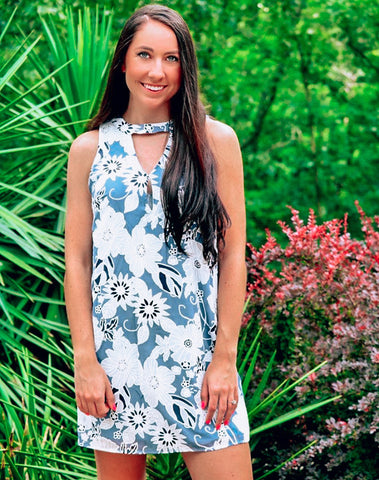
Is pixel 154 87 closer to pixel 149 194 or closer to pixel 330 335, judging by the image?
pixel 149 194

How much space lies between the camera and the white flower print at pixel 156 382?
2.17 metres

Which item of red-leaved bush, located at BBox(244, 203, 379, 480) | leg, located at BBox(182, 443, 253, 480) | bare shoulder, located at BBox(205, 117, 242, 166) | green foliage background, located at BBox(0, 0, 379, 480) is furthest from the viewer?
green foliage background, located at BBox(0, 0, 379, 480)

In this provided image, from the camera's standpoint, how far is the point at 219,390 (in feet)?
7.14

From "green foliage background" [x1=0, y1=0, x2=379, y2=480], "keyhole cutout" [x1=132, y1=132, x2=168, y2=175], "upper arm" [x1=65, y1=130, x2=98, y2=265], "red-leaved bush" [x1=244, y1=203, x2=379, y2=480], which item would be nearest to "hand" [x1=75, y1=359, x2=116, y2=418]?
"upper arm" [x1=65, y1=130, x2=98, y2=265]

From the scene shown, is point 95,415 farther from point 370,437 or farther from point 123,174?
point 370,437

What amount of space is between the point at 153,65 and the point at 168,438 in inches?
40.1

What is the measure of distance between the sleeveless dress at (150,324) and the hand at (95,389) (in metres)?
0.02

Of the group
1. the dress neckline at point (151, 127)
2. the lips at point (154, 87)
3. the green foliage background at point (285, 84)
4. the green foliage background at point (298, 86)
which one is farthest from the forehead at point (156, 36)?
the green foliage background at point (298, 86)

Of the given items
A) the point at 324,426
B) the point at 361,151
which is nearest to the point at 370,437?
the point at 324,426

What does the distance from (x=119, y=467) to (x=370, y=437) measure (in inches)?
53.7

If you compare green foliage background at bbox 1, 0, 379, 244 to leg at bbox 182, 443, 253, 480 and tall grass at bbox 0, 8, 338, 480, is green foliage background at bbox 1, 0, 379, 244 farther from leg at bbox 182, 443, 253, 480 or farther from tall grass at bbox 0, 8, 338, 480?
leg at bbox 182, 443, 253, 480

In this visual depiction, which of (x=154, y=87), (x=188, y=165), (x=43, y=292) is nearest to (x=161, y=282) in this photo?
(x=188, y=165)

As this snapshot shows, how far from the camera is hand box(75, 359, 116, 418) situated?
86.7 inches

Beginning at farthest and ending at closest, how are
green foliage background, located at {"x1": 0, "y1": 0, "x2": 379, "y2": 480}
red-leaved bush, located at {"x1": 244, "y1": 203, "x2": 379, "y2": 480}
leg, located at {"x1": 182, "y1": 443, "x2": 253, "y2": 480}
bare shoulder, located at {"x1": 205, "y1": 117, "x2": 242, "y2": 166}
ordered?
green foliage background, located at {"x1": 0, "y1": 0, "x2": 379, "y2": 480} < red-leaved bush, located at {"x1": 244, "y1": 203, "x2": 379, "y2": 480} < bare shoulder, located at {"x1": 205, "y1": 117, "x2": 242, "y2": 166} < leg, located at {"x1": 182, "y1": 443, "x2": 253, "y2": 480}
